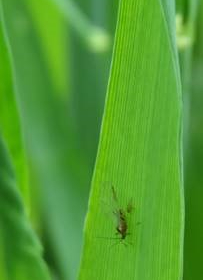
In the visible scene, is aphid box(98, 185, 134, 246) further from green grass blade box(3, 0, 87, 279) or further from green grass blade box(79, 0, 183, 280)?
green grass blade box(3, 0, 87, 279)

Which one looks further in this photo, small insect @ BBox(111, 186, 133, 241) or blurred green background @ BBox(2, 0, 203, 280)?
blurred green background @ BBox(2, 0, 203, 280)

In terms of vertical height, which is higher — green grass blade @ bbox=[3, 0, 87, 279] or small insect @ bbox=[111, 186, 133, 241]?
green grass blade @ bbox=[3, 0, 87, 279]

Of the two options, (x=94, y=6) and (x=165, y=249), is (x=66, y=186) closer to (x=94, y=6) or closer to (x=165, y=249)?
(x=94, y=6)

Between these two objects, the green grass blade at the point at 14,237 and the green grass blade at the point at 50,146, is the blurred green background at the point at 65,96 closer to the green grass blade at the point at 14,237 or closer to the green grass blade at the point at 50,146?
the green grass blade at the point at 50,146

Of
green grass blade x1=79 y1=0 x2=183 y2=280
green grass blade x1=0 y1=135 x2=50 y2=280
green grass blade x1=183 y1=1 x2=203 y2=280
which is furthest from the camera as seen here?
green grass blade x1=183 y1=1 x2=203 y2=280

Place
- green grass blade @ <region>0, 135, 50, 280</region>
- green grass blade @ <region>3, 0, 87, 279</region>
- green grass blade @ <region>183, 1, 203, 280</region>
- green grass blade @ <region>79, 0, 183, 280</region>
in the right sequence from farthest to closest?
1. green grass blade @ <region>3, 0, 87, 279</region>
2. green grass blade @ <region>183, 1, 203, 280</region>
3. green grass blade @ <region>0, 135, 50, 280</region>
4. green grass blade @ <region>79, 0, 183, 280</region>

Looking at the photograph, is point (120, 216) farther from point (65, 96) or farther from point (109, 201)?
point (65, 96)

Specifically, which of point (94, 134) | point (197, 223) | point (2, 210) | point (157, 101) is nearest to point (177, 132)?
point (157, 101)

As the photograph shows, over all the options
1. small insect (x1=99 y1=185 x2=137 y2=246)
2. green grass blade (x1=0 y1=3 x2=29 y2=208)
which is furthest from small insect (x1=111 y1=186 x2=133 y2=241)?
green grass blade (x1=0 y1=3 x2=29 y2=208)
